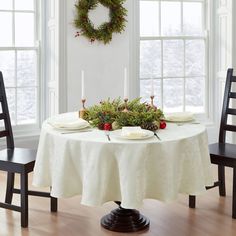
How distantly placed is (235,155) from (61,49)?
224 centimetres

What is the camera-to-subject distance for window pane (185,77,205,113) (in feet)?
19.7

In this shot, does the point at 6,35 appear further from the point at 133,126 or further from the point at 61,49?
the point at 133,126

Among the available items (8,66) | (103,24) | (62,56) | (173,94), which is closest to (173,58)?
(173,94)

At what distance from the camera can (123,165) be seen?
2.97 metres

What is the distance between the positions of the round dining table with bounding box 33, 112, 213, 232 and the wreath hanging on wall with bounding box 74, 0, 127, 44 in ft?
7.01

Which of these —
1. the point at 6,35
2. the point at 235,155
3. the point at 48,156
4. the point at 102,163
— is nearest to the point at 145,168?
the point at 102,163

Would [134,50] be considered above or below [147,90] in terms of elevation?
above

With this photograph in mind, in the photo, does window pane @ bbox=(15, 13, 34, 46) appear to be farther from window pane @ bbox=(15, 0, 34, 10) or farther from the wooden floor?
the wooden floor

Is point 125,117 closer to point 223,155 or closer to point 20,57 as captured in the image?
point 223,155

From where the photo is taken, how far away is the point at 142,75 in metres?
5.71

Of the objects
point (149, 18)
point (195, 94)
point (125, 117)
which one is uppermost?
point (149, 18)

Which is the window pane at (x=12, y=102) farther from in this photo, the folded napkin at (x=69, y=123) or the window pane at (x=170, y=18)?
the folded napkin at (x=69, y=123)

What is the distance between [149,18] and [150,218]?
2.63 meters

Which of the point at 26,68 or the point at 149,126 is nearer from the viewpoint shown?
the point at 149,126
